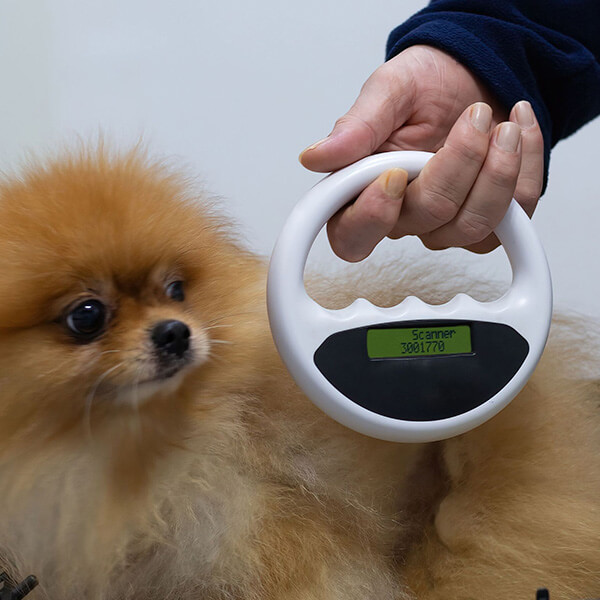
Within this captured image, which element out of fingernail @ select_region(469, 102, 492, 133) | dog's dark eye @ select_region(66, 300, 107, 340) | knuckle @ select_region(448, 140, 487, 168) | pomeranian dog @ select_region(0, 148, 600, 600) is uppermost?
fingernail @ select_region(469, 102, 492, 133)

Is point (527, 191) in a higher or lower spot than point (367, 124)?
lower

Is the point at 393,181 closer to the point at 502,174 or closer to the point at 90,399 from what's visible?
the point at 502,174

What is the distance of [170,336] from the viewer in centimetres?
53

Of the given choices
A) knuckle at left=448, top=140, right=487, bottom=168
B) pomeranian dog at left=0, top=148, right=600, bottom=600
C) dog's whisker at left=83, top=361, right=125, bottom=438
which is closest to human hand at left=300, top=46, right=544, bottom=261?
knuckle at left=448, top=140, right=487, bottom=168

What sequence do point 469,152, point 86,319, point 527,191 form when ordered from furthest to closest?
point 527,191 < point 469,152 < point 86,319

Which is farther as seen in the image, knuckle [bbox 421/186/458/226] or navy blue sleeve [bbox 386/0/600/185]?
navy blue sleeve [bbox 386/0/600/185]

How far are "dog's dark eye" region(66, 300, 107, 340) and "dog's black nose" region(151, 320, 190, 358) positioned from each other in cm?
4

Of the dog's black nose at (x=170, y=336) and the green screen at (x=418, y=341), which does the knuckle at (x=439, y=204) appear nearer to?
the green screen at (x=418, y=341)

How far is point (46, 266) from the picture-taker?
516mm

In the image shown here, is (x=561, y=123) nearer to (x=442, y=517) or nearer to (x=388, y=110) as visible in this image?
(x=388, y=110)

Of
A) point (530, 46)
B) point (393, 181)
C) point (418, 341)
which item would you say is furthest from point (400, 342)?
point (530, 46)

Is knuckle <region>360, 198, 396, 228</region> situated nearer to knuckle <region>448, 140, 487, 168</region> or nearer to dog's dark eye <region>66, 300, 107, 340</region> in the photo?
knuckle <region>448, 140, 487, 168</region>

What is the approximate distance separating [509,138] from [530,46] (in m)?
0.23

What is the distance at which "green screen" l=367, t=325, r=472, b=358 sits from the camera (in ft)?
1.92
